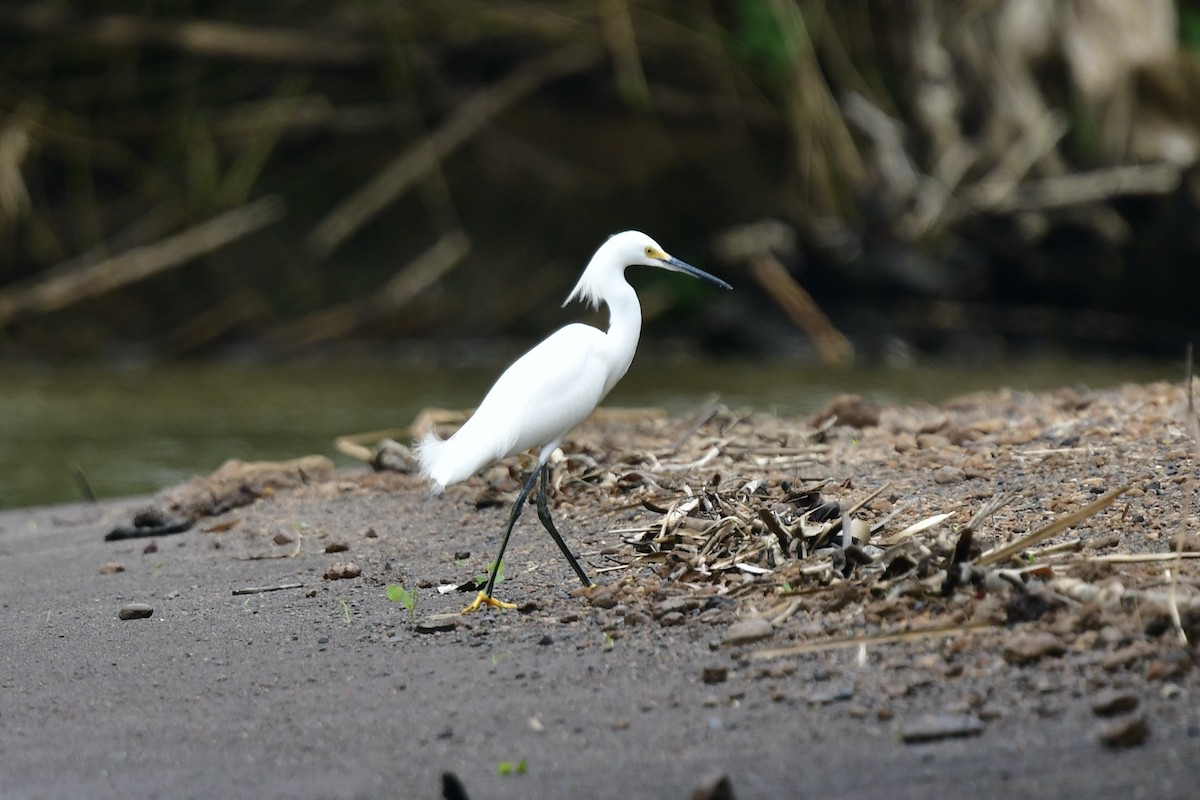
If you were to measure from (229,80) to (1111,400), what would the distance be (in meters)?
11.1

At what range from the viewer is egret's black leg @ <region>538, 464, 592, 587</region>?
388 cm

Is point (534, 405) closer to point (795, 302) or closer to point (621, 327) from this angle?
point (621, 327)

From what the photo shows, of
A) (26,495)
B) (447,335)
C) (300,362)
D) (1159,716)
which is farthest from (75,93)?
(1159,716)

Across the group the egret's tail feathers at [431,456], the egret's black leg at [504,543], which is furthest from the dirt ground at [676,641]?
the egret's tail feathers at [431,456]

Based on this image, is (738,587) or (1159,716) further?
(738,587)

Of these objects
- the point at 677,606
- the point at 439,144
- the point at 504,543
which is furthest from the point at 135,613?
the point at 439,144

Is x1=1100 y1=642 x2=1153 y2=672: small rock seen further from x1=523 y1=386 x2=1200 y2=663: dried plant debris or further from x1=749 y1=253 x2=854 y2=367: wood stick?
x1=749 y1=253 x2=854 y2=367: wood stick

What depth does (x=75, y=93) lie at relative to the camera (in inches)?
552

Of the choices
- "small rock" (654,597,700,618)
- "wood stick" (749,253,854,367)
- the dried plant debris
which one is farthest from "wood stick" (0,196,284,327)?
"small rock" (654,597,700,618)

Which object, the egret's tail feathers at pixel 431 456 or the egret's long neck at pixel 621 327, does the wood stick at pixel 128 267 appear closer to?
the egret's tail feathers at pixel 431 456

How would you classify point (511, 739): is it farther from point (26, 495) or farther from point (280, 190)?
point (280, 190)

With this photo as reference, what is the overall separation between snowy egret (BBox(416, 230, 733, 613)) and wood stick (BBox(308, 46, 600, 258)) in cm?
990

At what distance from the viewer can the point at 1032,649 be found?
2.83 metres

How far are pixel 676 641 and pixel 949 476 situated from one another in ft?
5.09
